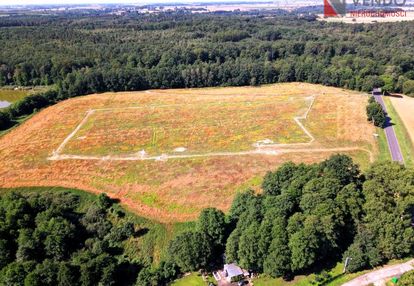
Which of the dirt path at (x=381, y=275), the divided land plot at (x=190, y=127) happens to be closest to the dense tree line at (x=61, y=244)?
the divided land plot at (x=190, y=127)

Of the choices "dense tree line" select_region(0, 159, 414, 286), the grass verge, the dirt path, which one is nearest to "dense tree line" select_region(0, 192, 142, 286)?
"dense tree line" select_region(0, 159, 414, 286)

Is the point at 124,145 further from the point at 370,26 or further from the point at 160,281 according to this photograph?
the point at 370,26

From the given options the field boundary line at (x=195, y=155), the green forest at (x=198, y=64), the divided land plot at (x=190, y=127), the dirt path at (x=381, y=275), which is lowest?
the dirt path at (x=381, y=275)

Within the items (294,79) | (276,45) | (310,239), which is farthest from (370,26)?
(310,239)

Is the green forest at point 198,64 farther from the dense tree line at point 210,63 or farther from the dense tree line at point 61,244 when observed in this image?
the dense tree line at point 61,244

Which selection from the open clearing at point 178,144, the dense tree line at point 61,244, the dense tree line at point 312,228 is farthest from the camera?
the open clearing at point 178,144

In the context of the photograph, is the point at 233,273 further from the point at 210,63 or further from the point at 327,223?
the point at 210,63

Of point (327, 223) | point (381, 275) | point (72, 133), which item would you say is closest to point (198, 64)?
point (72, 133)

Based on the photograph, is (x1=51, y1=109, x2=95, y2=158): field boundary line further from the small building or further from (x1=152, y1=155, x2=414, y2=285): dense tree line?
the small building
